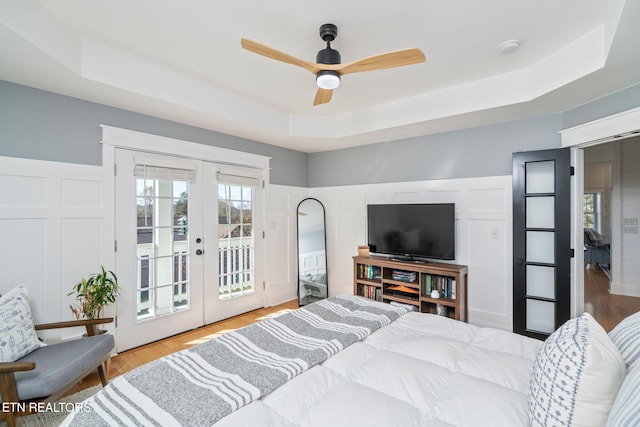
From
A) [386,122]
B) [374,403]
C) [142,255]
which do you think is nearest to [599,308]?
[386,122]

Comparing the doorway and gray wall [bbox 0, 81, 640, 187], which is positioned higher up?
gray wall [bbox 0, 81, 640, 187]

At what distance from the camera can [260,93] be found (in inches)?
131

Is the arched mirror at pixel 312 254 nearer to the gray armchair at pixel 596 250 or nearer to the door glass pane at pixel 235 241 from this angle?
the door glass pane at pixel 235 241

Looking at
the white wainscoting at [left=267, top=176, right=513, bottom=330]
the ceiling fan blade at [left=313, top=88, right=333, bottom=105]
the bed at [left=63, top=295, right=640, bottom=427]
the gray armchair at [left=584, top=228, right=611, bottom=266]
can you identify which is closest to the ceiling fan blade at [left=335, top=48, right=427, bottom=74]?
the ceiling fan blade at [left=313, top=88, right=333, bottom=105]

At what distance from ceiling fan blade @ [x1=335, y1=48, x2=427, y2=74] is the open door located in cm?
204

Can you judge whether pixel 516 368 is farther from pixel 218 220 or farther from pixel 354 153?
pixel 354 153

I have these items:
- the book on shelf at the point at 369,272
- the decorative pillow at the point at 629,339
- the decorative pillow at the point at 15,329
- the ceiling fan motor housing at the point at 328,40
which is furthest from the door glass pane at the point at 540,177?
the decorative pillow at the point at 15,329

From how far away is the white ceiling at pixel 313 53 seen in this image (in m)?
Answer: 1.94

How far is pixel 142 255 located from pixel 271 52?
8.18ft

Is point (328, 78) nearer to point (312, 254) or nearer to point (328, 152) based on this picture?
point (328, 152)

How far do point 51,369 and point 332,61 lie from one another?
2.67 metres

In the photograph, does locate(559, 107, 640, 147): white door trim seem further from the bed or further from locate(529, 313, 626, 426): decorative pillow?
locate(529, 313, 626, 426): decorative pillow

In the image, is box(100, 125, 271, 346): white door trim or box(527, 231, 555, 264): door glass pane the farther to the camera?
box(527, 231, 555, 264): door glass pane

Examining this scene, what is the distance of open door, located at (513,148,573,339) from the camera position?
3006mm
